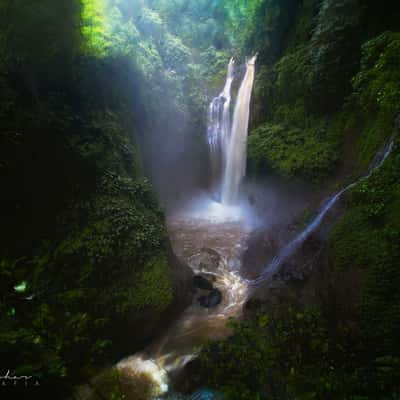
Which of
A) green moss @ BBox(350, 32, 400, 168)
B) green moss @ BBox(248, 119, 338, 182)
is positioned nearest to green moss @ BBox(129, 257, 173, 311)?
green moss @ BBox(248, 119, 338, 182)

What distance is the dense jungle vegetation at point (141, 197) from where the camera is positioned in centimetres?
243

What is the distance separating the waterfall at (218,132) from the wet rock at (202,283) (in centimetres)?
693

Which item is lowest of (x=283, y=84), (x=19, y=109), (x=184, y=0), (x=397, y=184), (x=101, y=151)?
(x=397, y=184)

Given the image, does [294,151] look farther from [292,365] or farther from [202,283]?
[292,365]

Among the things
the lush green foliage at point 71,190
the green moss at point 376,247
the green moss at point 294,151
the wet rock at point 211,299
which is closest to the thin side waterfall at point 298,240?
the green moss at point 376,247

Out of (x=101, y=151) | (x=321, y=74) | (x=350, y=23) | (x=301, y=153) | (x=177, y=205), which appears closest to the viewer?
(x=101, y=151)

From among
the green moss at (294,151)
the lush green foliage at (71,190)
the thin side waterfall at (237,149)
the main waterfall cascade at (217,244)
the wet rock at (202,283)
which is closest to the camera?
the lush green foliage at (71,190)

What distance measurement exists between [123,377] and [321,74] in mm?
10726

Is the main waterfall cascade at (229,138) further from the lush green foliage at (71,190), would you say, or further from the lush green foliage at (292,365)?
the lush green foliage at (292,365)

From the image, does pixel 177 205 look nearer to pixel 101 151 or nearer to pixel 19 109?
pixel 101 151

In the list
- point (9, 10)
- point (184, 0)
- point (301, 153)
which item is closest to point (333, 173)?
point (301, 153)

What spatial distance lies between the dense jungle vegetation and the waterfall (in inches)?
83.0

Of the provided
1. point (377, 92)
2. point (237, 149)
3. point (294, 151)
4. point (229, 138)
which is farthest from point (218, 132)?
point (377, 92)

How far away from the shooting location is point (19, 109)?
16.6 ft
